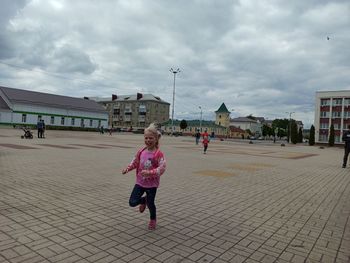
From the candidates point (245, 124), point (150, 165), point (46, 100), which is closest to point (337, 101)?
point (46, 100)

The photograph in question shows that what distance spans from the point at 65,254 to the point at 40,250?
12.3 inches

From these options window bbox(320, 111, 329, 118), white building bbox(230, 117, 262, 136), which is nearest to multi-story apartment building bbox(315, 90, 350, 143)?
window bbox(320, 111, 329, 118)

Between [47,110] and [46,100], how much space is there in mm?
3062

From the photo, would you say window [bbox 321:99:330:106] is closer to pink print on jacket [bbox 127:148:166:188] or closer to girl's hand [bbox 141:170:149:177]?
pink print on jacket [bbox 127:148:166:188]

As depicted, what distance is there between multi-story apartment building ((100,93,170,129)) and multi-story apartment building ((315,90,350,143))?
55.5 meters

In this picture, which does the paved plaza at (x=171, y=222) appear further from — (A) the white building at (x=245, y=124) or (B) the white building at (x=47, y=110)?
(A) the white building at (x=245, y=124)

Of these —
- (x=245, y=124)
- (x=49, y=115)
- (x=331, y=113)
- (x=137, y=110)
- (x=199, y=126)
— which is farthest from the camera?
(x=245, y=124)

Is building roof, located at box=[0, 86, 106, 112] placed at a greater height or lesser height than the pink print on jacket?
greater

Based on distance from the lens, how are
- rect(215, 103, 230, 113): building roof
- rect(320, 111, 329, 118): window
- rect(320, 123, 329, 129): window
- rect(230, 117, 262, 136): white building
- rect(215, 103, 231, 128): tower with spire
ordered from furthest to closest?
rect(230, 117, 262, 136): white building
rect(215, 103, 230, 113): building roof
rect(215, 103, 231, 128): tower with spire
rect(320, 111, 329, 118): window
rect(320, 123, 329, 129): window

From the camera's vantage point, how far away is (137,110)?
374 feet

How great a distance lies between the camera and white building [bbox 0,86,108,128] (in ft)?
204

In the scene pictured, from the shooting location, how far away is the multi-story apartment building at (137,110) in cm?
11212

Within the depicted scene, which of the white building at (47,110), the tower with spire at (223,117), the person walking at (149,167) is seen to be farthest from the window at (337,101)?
the person walking at (149,167)

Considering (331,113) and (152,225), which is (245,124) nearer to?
(331,113)
